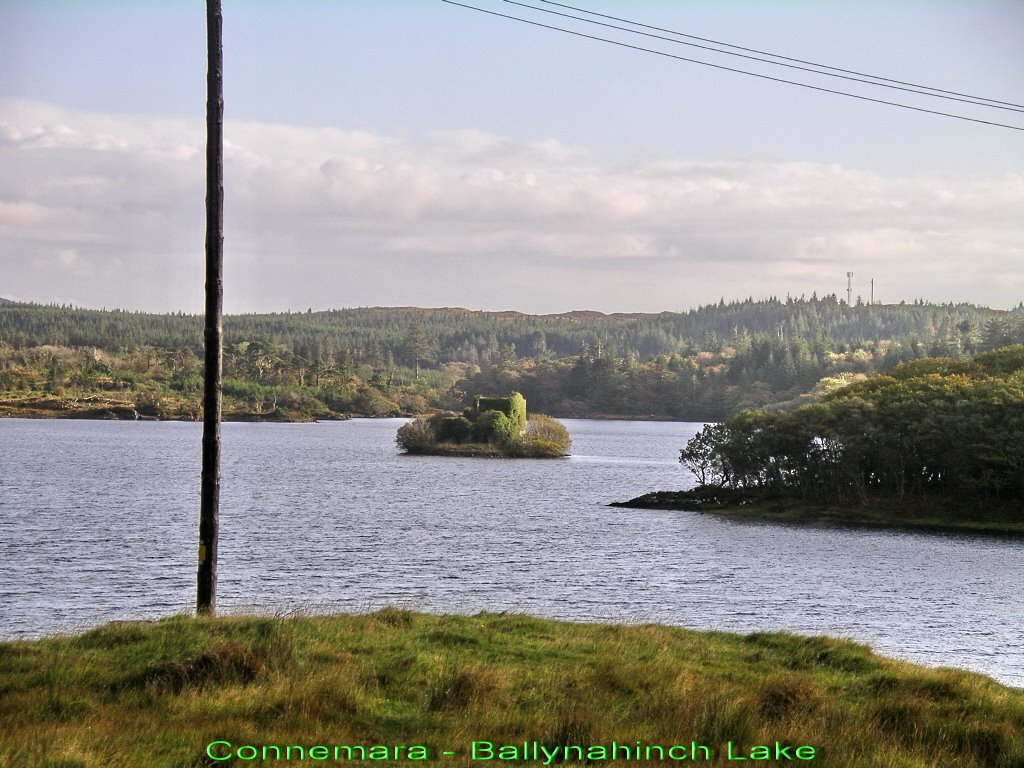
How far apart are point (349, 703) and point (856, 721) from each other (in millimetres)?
5823

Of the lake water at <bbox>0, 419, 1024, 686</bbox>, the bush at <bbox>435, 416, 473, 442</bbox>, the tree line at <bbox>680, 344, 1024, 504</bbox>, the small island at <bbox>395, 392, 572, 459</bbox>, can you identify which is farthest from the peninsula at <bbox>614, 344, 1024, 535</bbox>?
the bush at <bbox>435, 416, 473, 442</bbox>

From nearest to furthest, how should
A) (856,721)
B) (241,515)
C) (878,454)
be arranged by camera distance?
(856,721) → (241,515) → (878,454)

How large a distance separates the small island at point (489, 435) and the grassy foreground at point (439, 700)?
138 meters

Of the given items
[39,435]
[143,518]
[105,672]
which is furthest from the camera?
[39,435]

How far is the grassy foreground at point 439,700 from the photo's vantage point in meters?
10.6

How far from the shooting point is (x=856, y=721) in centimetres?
1247

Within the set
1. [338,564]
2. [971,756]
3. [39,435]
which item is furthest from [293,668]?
[39,435]

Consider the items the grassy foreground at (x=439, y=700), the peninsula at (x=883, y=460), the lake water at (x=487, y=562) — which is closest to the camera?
the grassy foreground at (x=439, y=700)

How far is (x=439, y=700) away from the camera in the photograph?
12609 mm

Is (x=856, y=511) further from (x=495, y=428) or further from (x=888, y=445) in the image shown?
(x=495, y=428)

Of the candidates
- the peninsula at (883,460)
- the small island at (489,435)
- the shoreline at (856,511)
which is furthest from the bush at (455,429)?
the peninsula at (883,460)

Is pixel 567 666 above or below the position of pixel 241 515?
above

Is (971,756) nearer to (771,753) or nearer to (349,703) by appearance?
(771,753)

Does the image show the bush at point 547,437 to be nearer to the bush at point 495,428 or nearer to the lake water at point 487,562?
the bush at point 495,428
